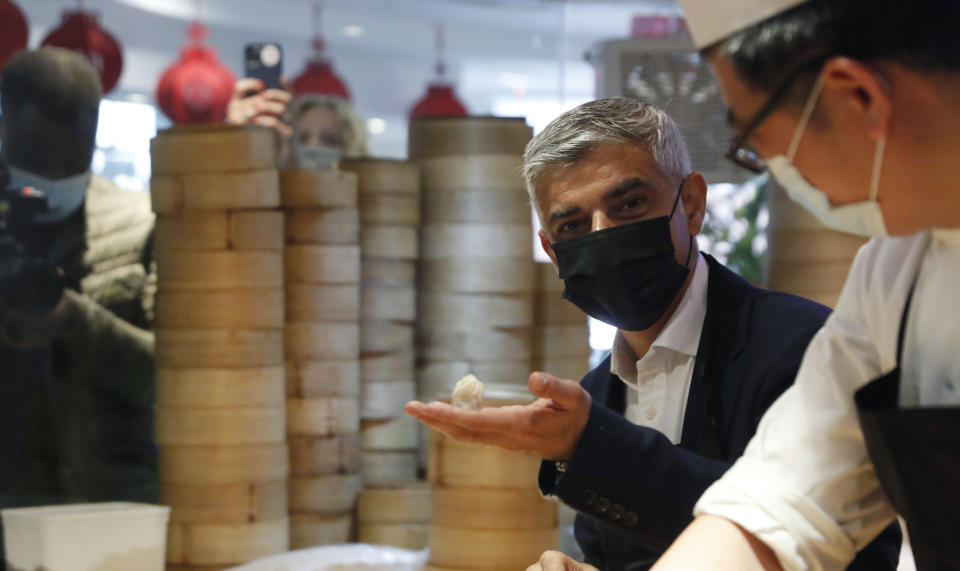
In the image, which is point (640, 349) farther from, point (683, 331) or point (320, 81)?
point (320, 81)

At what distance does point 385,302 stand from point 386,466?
58 cm

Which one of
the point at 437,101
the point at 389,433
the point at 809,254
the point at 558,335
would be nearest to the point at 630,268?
the point at 558,335

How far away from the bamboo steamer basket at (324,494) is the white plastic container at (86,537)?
0.53 m

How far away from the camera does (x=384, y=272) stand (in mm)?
3697

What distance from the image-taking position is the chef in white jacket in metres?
0.94

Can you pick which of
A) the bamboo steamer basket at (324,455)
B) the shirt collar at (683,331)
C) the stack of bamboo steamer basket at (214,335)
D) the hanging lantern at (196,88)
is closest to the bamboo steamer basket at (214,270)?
the stack of bamboo steamer basket at (214,335)

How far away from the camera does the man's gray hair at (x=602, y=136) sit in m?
1.96

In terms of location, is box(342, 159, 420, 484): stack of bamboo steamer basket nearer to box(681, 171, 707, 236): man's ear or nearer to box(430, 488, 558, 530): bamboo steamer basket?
box(430, 488, 558, 530): bamboo steamer basket

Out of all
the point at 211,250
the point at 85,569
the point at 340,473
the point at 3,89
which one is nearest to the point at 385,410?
the point at 340,473

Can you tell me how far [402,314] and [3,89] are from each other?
147cm

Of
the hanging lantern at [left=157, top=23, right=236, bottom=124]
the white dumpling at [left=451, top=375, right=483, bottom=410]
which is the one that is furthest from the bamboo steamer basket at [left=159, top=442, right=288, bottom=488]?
the hanging lantern at [left=157, top=23, right=236, bottom=124]

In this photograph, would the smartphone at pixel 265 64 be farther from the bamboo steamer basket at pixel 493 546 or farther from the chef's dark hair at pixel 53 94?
the bamboo steamer basket at pixel 493 546

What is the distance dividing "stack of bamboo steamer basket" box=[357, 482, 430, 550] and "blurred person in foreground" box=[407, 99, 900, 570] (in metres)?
1.55

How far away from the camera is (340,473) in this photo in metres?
3.60
